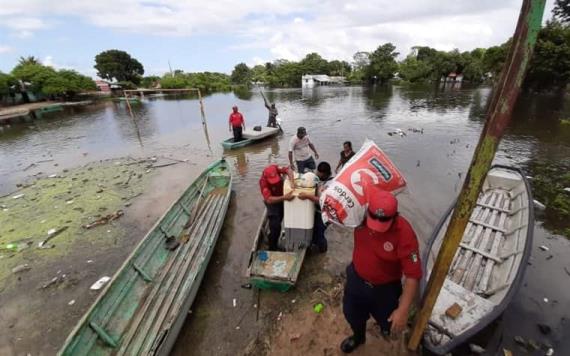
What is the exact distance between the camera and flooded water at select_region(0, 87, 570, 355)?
4273 mm

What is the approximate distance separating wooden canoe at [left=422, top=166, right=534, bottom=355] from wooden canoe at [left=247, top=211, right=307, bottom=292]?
2.01 meters

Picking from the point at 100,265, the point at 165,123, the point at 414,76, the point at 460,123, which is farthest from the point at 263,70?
the point at 100,265

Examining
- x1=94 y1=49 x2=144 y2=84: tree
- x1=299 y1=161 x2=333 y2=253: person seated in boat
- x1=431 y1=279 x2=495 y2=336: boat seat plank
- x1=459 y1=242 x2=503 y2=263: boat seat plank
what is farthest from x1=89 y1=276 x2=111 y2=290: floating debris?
x1=94 y1=49 x2=144 y2=84: tree

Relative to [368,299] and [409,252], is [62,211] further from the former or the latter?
[409,252]

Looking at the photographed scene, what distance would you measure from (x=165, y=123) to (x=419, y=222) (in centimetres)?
2184

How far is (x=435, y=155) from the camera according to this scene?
1191cm

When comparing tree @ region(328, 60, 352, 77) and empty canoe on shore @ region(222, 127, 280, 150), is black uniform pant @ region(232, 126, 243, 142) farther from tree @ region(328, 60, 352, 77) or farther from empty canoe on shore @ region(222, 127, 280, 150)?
tree @ region(328, 60, 352, 77)

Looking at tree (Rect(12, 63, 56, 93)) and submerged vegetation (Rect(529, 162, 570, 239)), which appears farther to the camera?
tree (Rect(12, 63, 56, 93))

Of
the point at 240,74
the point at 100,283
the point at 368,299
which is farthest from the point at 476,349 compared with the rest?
the point at 240,74

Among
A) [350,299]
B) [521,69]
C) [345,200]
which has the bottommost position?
[350,299]

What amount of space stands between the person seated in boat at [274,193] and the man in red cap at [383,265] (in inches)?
74.2

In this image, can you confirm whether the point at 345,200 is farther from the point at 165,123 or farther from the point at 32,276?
the point at 165,123

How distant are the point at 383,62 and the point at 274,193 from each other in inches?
2823

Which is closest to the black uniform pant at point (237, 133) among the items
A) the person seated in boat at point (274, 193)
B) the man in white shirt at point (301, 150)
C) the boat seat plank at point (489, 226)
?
the man in white shirt at point (301, 150)
